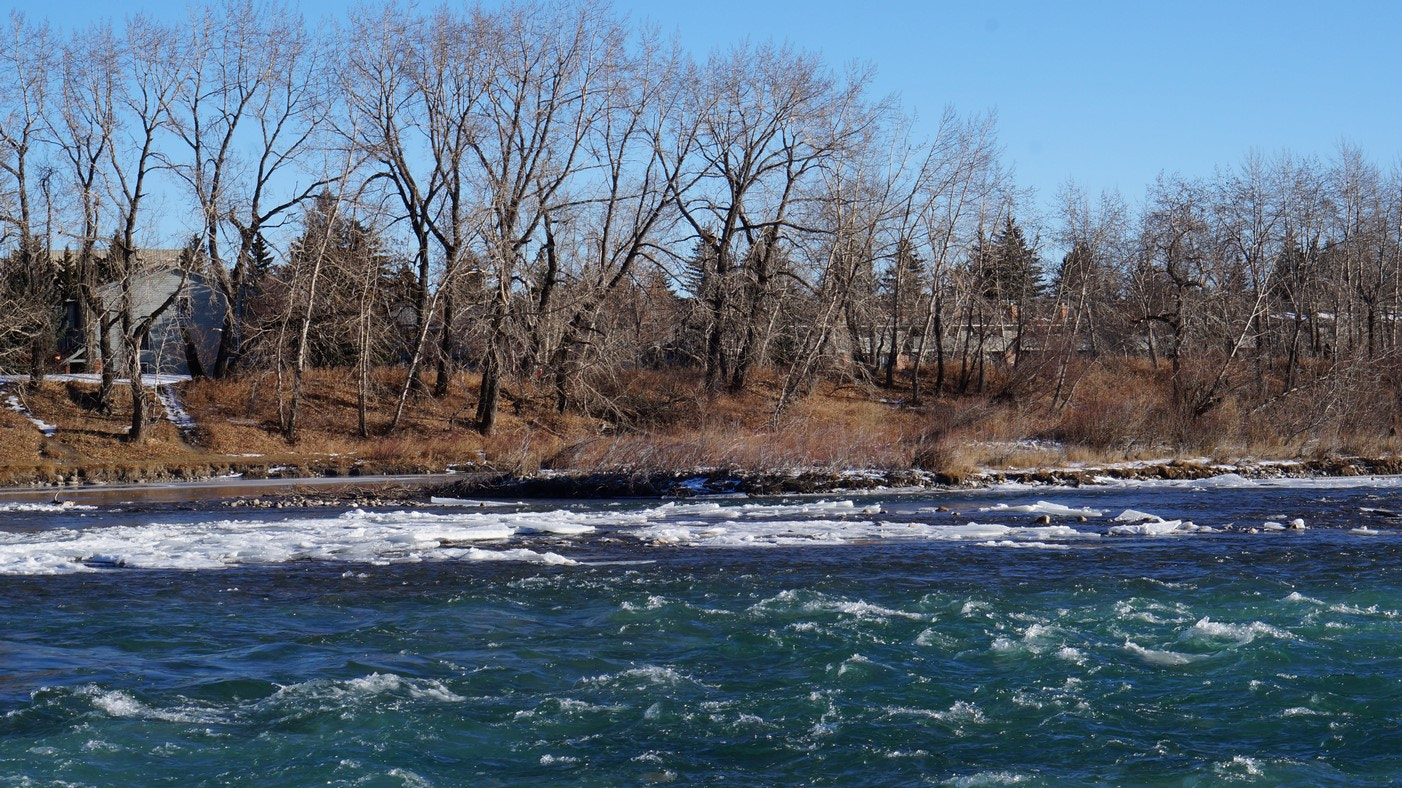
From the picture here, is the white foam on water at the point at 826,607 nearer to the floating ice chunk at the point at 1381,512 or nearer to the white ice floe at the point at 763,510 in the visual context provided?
the white ice floe at the point at 763,510

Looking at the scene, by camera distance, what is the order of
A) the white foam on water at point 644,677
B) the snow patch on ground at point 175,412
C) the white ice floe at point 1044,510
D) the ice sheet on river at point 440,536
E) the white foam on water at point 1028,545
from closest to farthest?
the white foam on water at point 644,677, the ice sheet on river at point 440,536, the white foam on water at point 1028,545, the white ice floe at point 1044,510, the snow patch on ground at point 175,412

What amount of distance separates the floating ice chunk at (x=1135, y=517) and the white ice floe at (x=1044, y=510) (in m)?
0.62

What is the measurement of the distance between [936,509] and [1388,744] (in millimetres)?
13877

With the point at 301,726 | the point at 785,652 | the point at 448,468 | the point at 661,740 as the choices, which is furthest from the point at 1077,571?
the point at 448,468

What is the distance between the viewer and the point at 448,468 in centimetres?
3303

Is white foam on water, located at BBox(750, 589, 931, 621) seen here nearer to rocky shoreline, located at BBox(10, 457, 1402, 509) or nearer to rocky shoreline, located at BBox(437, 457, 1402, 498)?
rocky shoreline, located at BBox(10, 457, 1402, 509)

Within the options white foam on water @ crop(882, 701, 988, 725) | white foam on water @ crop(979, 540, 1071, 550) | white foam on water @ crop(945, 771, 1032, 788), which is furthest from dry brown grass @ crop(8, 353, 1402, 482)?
white foam on water @ crop(945, 771, 1032, 788)

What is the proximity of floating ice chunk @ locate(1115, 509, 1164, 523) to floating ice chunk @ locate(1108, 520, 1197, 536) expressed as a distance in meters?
0.25

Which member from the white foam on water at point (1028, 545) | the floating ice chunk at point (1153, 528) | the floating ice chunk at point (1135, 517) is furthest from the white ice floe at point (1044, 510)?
the white foam on water at point (1028, 545)

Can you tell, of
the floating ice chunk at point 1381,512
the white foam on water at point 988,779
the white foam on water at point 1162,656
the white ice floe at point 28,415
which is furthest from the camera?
the white ice floe at point 28,415

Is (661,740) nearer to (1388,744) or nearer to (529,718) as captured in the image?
(529,718)

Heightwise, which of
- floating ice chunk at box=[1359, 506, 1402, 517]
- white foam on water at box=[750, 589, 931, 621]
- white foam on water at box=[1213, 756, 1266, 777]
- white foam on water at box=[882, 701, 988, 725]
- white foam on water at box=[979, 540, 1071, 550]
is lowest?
white foam on water at box=[1213, 756, 1266, 777]

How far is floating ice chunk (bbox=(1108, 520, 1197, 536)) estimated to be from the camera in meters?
18.5

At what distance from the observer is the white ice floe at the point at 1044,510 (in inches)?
830
